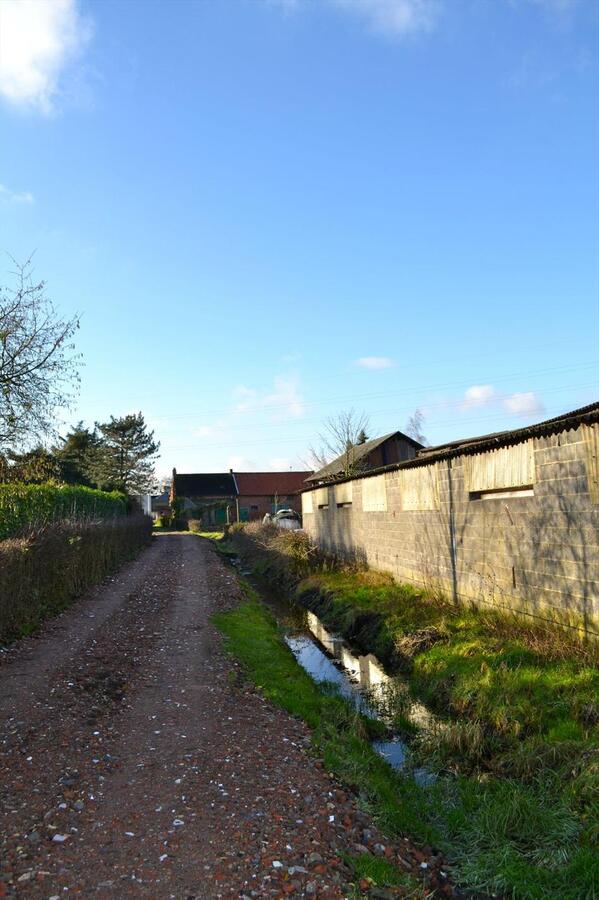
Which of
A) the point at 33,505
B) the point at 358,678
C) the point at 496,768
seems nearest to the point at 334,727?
the point at 496,768

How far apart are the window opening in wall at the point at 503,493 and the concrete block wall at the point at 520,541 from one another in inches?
1.2

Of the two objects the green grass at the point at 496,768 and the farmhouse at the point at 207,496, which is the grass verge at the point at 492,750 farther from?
the farmhouse at the point at 207,496

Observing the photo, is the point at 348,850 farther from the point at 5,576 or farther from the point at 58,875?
the point at 5,576

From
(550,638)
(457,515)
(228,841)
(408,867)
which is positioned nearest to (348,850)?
(408,867)

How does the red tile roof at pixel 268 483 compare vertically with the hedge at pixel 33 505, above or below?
above

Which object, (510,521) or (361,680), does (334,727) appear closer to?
(361,680)

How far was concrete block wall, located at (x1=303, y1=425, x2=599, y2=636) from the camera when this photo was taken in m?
7.23

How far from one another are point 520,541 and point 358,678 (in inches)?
134

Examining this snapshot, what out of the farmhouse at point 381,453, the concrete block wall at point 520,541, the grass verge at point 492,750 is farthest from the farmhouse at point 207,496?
the grass verge at point 492,750

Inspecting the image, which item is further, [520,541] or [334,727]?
[520,541]

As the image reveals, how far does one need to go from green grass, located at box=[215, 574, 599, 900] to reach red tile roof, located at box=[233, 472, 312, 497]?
51.4m

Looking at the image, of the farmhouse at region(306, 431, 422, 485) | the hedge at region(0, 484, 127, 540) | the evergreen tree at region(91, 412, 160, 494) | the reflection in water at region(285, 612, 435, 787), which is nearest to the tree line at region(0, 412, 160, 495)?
the evergreen tree at region(91, 412, 160, 494)

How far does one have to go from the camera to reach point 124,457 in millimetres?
57062

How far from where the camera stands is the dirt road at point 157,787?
3.70 meters
